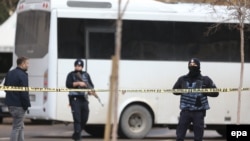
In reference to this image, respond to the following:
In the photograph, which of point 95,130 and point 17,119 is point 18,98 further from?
point 95,130

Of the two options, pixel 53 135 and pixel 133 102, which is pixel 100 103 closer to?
pixel 133 102

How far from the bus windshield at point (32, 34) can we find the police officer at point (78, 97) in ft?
8.02

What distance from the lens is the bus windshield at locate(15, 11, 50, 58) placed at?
56.1ft

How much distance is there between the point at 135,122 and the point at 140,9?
2.91 m

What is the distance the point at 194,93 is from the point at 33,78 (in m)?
6.56

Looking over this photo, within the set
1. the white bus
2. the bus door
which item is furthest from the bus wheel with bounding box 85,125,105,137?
the bus door

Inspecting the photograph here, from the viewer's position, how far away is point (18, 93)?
41.1 feet

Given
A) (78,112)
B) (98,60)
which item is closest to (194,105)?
(78,112)

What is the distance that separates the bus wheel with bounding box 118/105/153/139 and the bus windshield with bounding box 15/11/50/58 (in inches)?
102

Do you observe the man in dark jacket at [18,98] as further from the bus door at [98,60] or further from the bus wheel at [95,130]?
the bus wheel at [95,130]

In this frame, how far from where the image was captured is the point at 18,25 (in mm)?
18422

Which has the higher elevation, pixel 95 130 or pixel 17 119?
pixel 17 119

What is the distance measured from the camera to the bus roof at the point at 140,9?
17.0 meters

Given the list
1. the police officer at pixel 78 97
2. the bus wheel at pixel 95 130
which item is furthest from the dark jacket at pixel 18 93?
the bus wheel at pixel 95 130
